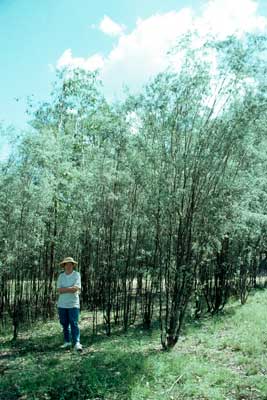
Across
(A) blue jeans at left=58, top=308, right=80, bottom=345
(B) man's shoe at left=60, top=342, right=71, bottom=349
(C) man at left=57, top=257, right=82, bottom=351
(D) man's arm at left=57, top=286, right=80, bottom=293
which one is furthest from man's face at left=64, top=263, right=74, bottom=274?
(B) man's shoe at left=60, top=342, right=71, bottom=349

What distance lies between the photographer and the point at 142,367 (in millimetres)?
5945

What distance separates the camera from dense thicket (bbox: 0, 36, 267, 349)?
663 centimetres

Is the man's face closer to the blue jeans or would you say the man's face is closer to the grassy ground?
the blue jeans

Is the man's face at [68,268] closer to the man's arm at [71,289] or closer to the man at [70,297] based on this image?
the man at [70,297]

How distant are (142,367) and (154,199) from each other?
2.44m

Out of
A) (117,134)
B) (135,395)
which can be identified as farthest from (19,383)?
(117,134)

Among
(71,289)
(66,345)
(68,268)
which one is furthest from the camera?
(66,345)

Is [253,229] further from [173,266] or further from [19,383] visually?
[19,383]

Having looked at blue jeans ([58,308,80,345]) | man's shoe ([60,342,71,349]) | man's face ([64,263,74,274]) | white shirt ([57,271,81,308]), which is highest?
man's face ([64,263,74,274])

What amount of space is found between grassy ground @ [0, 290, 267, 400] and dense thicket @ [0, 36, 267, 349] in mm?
588

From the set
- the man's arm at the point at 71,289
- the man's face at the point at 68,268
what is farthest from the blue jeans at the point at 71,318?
the man's face at the point at 68,268

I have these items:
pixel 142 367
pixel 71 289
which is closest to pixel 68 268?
pixel 71 289

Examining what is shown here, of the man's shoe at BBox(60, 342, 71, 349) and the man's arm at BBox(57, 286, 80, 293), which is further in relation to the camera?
the man's shoe at BBox(60, 342, 71, 349)

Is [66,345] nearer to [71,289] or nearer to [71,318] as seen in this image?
[71,318]
